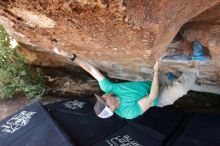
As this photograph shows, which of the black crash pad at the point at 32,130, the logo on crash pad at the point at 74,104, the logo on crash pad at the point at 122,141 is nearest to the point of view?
the black crash pad at the point at 32,130

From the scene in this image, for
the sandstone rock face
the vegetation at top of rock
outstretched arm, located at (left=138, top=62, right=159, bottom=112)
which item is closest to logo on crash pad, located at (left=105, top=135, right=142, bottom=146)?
outstretched arm, located at (left=138, top=62, right=159, bottom=112)

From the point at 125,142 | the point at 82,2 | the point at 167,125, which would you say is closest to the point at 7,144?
the point at 125,142

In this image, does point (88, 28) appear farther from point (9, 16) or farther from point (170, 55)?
point (170, 55)

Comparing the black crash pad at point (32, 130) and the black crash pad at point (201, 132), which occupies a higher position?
the black crash pad at point (32, 130)

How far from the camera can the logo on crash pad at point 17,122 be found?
132 inches

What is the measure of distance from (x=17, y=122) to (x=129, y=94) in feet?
4.33

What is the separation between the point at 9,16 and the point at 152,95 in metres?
1.48

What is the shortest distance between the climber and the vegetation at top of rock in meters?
1.19

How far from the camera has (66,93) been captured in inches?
171

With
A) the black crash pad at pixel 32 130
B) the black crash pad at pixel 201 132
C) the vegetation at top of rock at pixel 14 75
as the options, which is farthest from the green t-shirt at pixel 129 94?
the vegetation at top of rock at pixel 14 75

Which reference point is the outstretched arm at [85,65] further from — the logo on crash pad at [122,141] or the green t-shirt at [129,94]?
the logo on crash pad at [122,141]

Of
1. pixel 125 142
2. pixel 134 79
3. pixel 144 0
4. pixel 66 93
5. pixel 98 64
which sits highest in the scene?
pixel 144 0

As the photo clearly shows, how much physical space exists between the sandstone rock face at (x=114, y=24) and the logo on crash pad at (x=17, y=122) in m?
1.06

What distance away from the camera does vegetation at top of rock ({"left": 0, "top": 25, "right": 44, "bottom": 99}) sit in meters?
4.00
